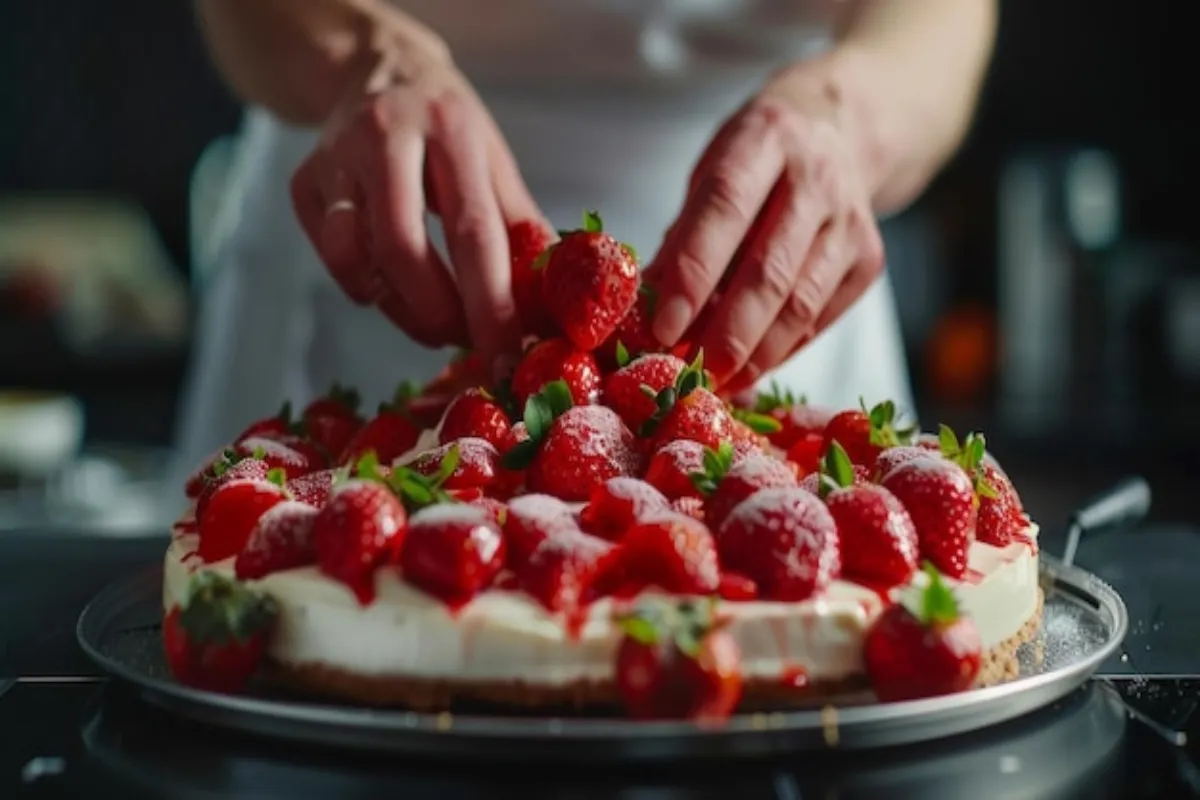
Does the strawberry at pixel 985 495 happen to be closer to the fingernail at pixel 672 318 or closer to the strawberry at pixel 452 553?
the fingernail at pixel 672 318

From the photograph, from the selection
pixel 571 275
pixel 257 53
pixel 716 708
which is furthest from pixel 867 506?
pixel 257 53

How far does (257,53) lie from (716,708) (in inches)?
42.7

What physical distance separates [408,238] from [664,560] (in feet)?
1.43

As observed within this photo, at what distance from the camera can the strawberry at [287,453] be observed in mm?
1205

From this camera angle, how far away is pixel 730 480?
0.99 meters

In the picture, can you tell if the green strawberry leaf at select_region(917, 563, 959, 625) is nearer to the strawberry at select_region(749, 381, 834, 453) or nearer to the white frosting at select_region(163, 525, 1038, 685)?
the white frosting at select_region(163, 525, 1038, 685)

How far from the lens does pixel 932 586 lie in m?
0.89

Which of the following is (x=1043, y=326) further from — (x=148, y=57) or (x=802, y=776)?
(x=802, y=776)

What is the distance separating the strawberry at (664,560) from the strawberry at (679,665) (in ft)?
0.18

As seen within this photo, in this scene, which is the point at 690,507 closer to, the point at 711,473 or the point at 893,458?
the point at 711,473

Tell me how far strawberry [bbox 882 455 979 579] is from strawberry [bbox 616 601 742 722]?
232mm

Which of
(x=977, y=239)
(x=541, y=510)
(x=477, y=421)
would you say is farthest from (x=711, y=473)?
(x=977, y=239)

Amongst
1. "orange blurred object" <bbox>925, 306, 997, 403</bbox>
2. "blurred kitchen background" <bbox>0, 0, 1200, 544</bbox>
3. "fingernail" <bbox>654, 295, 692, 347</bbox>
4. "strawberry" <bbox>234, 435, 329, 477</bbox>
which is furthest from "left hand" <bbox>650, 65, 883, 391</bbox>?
"orange blurred object" <bbox>925, 306, 997, 403</bbox>

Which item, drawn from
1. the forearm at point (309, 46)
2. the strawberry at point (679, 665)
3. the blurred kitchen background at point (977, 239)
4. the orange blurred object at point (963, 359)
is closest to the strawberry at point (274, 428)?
the forearm at point (309, 46)
